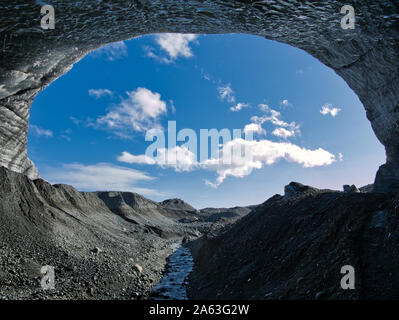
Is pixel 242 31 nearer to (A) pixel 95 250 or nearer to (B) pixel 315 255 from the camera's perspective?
(B) pixel 315 255

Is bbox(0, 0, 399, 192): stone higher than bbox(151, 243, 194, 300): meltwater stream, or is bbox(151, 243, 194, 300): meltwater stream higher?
bbox(0, 0, 399, 192): stone

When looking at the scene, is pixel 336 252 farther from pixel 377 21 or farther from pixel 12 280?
pixel 12 280

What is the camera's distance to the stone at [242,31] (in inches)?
285

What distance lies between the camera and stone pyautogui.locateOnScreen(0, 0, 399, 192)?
7246 millimetres

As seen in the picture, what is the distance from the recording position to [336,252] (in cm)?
638

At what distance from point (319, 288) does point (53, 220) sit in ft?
56.8

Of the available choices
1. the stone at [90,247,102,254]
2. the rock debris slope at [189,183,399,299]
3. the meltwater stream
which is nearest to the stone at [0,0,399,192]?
the rock debris slope at [189,183,399,299]

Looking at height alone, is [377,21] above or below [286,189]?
above

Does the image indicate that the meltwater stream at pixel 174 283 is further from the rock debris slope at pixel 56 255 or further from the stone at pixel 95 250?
the stone at pixel 95 250

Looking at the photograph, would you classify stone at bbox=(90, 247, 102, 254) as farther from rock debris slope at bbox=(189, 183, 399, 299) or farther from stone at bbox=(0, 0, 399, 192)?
stone at bbox=(0, 0, 399, 192)

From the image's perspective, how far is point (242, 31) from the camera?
963 centimetres
